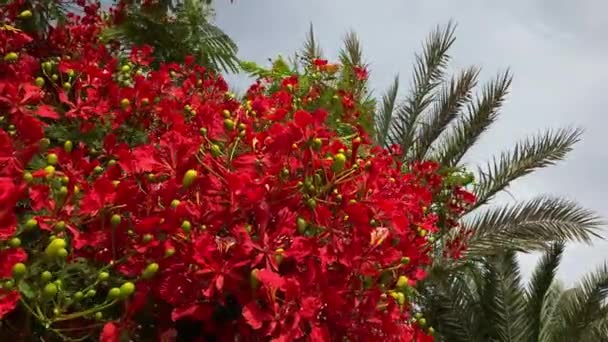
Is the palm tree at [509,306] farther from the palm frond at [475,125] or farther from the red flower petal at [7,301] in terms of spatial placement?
the red flower petal at [7,301]

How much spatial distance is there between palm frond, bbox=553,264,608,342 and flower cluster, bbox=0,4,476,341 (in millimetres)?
5936

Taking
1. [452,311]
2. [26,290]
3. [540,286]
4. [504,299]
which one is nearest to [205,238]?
[26,290]

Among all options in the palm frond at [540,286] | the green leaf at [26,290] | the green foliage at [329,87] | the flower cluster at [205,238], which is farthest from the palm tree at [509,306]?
the green leaf at [26,290]

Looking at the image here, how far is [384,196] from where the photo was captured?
1993mm

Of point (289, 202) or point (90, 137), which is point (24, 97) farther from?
point (289, 202)

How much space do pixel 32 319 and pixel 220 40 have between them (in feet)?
9.80

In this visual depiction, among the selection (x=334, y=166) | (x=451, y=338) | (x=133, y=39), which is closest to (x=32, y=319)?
(x=334, y=166)

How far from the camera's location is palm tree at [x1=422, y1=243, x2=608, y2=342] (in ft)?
24.2

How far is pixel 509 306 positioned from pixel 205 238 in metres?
6.29

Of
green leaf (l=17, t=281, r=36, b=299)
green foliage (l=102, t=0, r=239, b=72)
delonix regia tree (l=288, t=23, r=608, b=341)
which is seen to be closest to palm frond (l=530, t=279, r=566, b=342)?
delonix regia tree (l=288, t=23, r=608, b=341)

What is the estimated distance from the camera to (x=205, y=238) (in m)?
1.66

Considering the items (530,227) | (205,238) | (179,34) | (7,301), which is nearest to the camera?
→ (7,301)

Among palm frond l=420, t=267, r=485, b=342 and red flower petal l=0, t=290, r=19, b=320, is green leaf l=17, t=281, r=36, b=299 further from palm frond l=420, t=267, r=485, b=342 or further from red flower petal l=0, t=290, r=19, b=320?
palm frond l=420, t=267, r=485, b=342

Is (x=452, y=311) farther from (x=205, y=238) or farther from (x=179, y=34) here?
(x=205, y=238)
